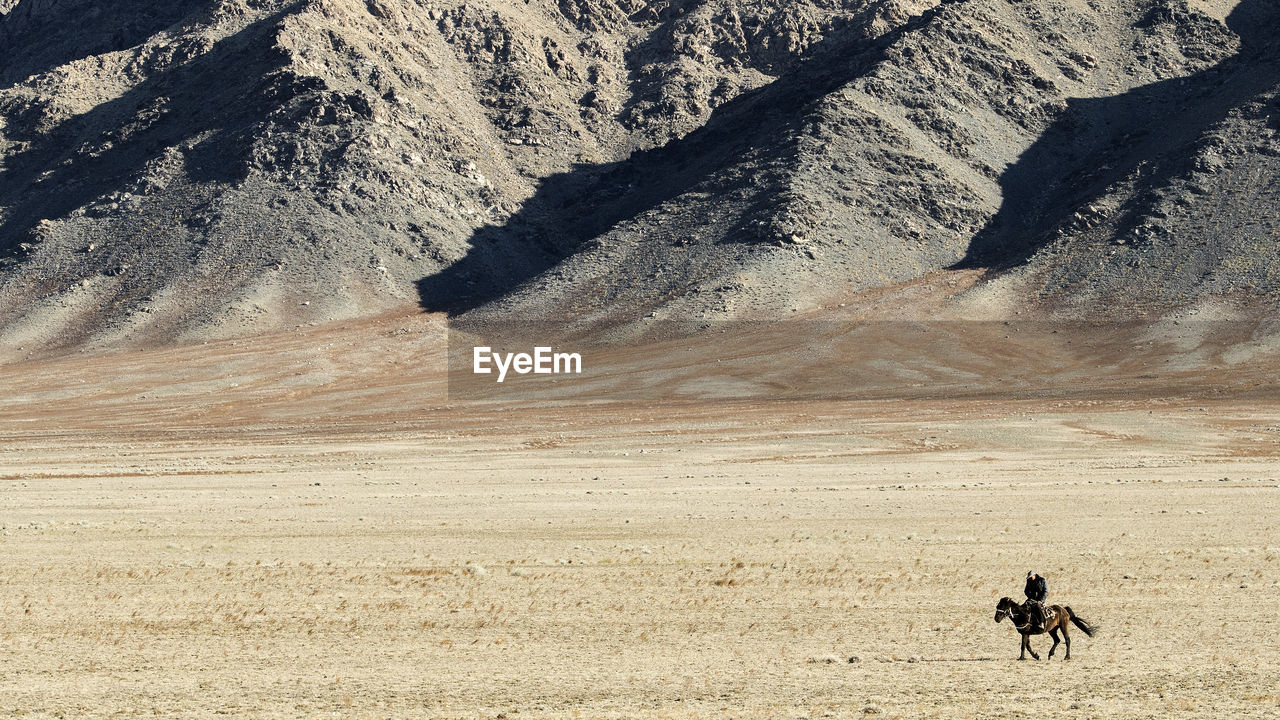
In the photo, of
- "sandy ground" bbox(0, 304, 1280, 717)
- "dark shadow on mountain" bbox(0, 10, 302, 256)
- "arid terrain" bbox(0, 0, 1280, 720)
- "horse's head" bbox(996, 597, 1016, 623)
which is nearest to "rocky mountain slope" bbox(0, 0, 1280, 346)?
"dark shadow on mountain" bbox(0, 10, 302, 256)

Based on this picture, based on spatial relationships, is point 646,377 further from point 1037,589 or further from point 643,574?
point 1037,589

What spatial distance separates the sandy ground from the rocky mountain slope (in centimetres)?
7126

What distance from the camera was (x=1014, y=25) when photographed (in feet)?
593

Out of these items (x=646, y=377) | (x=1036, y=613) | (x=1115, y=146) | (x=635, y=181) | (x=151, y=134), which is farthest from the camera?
(x=151, y=134)

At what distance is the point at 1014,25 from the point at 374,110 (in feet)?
315

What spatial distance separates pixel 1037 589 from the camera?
1551 centimetres

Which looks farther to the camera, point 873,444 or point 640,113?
point 640,113

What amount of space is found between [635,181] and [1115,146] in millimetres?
65790

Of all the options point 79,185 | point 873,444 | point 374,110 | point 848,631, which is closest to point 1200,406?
point 873,444

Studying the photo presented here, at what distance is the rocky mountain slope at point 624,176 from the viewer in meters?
137

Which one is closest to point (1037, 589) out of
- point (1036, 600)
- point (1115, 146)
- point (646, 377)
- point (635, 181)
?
point (1036, 600)

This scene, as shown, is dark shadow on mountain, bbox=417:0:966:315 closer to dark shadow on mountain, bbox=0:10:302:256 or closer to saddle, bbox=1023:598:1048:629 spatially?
dark shadow on mountain, bbox=0:10:302:256

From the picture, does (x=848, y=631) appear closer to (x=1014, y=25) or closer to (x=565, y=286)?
(x=565, y=286)

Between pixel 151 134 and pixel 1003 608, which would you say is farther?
pixel 151 134
